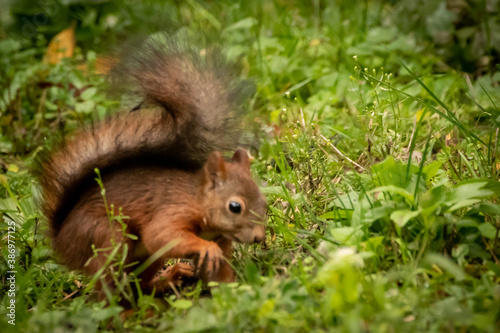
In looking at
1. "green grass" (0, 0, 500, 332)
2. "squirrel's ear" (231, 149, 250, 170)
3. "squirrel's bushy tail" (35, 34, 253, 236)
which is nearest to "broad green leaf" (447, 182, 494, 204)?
"green grass" (0, 0, 500, 332)

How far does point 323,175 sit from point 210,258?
32.3 inches

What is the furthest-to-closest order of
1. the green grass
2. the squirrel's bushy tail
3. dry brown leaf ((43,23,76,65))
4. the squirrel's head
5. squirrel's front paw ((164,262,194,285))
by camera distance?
dry brown leaf ((43,23,76,65)) < squirrel's front paw ((164,262,194,285)) < the squirrel's bushy tail < the squirrel's head < the green grass

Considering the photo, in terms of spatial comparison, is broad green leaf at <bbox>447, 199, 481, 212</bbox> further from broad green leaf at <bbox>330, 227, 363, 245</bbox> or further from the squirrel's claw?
the squirrel's claw

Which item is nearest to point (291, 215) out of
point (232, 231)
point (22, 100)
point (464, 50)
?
point (232, 231)

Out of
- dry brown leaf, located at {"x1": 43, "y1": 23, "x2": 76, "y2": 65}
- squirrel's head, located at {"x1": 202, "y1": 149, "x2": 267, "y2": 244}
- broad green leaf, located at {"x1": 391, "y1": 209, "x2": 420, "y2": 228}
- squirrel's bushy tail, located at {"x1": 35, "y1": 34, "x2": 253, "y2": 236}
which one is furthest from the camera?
dry brown leaf, located at {"x1": 43, "y1": 23, "x2": 76, "y2": 65}

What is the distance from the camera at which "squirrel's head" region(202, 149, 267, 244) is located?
85.1 inches

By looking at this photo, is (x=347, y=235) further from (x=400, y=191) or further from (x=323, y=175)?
(x=323, y=175)

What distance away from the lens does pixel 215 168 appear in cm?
223

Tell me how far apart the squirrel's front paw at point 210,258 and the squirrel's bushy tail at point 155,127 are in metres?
0.44

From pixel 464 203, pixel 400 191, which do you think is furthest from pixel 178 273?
pixel 464 203

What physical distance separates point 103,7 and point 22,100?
4.29ft

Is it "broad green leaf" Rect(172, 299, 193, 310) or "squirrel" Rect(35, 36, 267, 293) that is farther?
"squirrel" Rect(35, 36, 267, 293)

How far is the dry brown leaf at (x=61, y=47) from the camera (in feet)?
14.5

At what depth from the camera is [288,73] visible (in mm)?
3984
